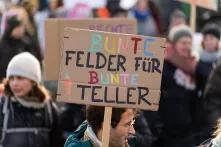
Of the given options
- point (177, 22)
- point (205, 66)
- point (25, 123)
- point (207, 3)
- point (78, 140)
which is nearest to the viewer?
point (78, 140)

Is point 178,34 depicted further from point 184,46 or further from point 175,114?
point 175,114

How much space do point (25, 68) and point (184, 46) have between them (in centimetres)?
225

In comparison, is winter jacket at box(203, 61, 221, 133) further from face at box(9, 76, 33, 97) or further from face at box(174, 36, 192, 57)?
face at box(9, 76, 33, 97)

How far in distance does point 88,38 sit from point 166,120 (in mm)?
3242

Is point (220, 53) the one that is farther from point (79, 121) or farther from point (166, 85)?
point (79, 121)

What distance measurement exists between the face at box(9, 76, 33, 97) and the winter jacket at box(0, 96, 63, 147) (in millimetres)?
71

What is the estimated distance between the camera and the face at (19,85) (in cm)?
679

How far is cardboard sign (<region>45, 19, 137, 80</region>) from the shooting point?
7188mm

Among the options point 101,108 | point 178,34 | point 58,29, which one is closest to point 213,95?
point 178,34

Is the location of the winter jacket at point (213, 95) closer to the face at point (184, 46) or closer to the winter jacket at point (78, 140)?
the face at point (184, 46)

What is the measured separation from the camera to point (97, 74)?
512 cm

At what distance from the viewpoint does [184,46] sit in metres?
8.61

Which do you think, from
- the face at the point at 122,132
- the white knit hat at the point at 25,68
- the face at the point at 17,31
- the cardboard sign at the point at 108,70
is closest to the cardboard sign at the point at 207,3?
the face at the point at 17,31

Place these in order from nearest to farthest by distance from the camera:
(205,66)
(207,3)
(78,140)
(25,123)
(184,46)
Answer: (78,140)
(25,123)
(184,46)
(205,66)
(207,3)
